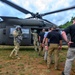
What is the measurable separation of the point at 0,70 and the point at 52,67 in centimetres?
208

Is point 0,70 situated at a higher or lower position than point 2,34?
lower

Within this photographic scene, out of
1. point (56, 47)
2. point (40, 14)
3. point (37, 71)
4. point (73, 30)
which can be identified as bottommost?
point (37, 71)

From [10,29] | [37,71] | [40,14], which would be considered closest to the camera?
[37,71]

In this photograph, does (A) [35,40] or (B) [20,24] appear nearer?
(A) [35,40]

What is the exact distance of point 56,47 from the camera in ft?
31.6

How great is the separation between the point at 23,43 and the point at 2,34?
5.27 feet

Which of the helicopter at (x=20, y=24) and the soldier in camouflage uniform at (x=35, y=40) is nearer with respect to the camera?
the soldier in camouflage uniform at (x=35, y=40)

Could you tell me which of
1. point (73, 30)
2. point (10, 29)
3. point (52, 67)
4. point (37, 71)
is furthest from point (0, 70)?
point (10, 29)

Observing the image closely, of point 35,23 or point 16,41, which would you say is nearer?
point 16,41

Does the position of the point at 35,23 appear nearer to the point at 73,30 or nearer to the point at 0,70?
the point at 0,70

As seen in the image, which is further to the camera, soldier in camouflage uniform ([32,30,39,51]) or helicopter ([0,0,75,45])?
helicopter ([0,0,75,45])

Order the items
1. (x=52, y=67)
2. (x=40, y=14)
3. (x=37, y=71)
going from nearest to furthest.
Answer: (x=37, y=71) → (x=52, y=67) → (x=40, y=14)

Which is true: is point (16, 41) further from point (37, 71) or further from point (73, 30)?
point (73, 30)

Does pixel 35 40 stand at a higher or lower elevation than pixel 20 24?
lower
